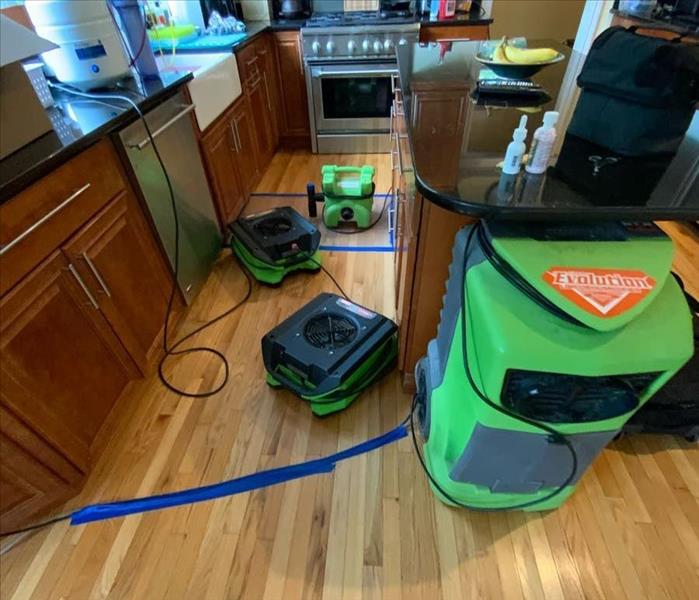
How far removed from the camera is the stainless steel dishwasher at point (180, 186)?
4.61 ft

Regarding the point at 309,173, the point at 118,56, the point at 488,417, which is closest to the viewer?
the point at 488,417

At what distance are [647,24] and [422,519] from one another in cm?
281

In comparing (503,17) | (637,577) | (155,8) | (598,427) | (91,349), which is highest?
(155,8)

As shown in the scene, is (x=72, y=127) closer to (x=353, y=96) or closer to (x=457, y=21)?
(x=353, y=96)

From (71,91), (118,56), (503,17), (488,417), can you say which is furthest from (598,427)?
(503,17)

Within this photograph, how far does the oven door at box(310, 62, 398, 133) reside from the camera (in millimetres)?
2637

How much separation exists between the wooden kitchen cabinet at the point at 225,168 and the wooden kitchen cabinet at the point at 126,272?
596 mm

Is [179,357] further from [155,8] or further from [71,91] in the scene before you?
[155,8]

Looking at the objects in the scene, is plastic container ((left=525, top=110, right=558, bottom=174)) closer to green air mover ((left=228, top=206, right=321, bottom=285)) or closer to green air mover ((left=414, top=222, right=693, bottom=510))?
green air mover ((left=414, top=222, right=693, bottom=510))

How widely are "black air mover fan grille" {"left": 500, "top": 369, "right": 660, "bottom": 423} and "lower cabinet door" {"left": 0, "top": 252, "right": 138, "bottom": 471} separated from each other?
1115 mm

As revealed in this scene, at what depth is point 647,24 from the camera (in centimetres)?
222

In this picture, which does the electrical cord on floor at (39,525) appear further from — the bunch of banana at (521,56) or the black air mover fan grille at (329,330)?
the bunch of banana at (521,56)

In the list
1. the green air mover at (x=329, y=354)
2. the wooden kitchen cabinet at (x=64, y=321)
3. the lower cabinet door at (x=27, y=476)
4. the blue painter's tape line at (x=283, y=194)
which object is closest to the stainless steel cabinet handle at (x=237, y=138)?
the blue painter's tape line at (x=283, y=194)

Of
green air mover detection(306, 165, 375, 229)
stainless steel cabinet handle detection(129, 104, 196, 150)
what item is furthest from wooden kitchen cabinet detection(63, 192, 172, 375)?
green air mover detection(306, 165, 375, 229)
